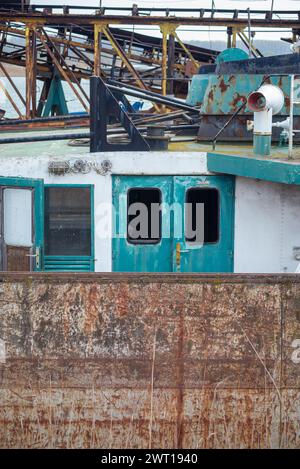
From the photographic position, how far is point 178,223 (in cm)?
1030

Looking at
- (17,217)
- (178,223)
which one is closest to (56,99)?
(17,217)

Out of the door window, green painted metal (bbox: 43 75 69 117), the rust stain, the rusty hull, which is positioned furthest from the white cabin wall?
green painted metal (bbox: 43 75 69 117)

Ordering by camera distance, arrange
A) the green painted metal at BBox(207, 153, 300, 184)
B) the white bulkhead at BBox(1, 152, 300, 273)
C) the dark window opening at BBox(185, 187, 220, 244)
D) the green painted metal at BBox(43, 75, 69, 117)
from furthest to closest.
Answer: the green painted metal at BBox(43, 75, 69, 117) → the dark window opening at BBox(185, 187, 220, 244) → the white bulkhead at BBox(1, 152, 300, 273) → the green painted metal at BBox(207, 153, 300, 184)

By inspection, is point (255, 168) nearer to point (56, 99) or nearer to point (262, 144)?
point (262, 144)

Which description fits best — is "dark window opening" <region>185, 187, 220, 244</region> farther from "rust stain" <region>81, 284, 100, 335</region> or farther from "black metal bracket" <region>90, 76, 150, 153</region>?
"rust stain" <region>81, 284, 100, 335</region>

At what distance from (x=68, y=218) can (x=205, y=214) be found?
1.74 metres

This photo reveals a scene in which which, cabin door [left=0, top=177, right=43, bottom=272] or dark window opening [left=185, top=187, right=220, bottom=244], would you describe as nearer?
cabin door [left=0, top=177, right=43, bottom=272]

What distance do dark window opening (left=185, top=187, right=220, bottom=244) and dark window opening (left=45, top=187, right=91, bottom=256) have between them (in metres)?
1.26

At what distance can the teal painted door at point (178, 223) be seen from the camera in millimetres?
10281

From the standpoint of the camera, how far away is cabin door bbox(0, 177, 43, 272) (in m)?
10.1

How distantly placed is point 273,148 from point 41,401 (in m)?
4.85

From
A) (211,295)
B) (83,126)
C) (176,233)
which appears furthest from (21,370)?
(83,126)
